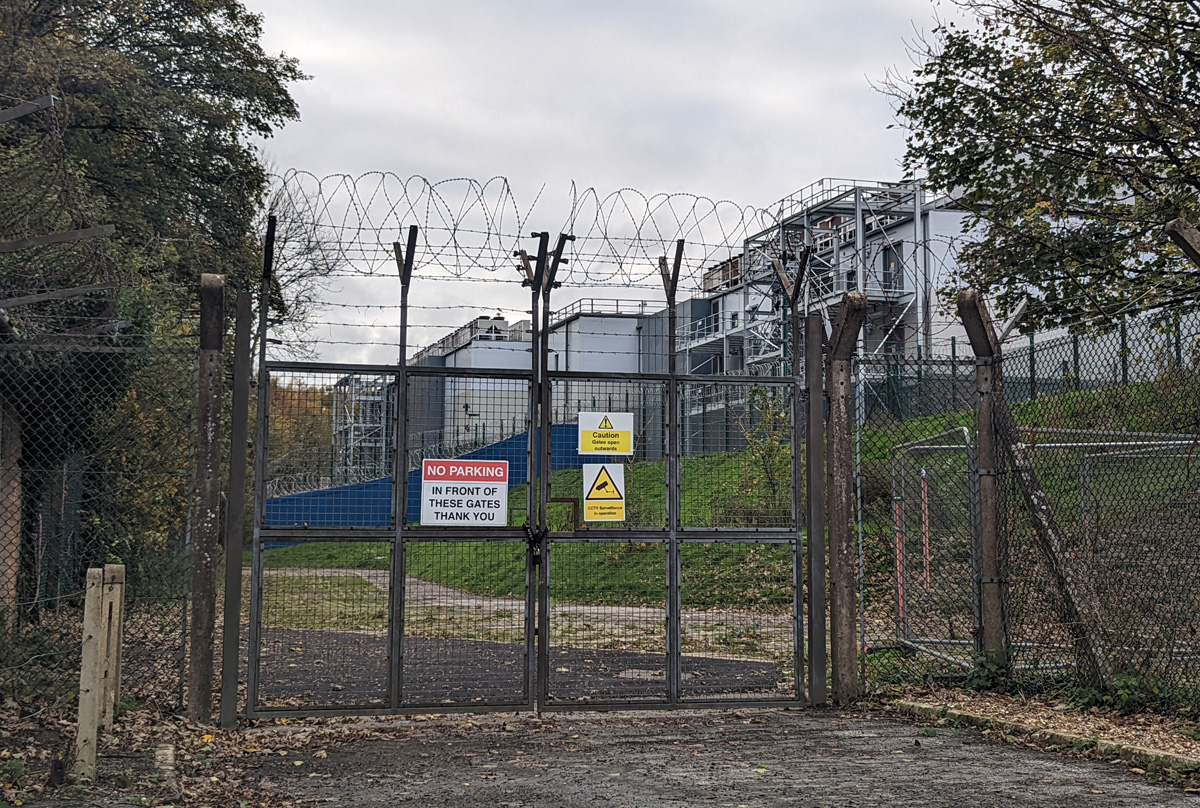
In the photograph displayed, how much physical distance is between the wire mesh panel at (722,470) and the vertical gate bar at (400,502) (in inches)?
84.3

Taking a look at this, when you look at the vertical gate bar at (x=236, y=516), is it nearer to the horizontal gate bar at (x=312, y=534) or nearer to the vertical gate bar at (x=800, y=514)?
the horizontal gate bar at (x=312, y=534)

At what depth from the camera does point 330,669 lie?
916cm

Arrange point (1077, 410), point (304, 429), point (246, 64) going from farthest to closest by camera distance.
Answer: point (246, 64)
point (1077, 410)
point (304, 429)

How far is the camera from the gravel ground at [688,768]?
5.46 metres

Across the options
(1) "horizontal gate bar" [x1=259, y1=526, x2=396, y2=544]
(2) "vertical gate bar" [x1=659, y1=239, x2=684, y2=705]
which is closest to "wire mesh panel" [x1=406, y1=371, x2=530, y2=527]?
(1) "horizontal gate bar" [x1=259, y1=526, x2=396, y2=544]

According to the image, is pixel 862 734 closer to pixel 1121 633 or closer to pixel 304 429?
pixel 1121 633

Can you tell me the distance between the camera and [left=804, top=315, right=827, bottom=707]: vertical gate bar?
321 inches

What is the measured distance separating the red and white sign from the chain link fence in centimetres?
167

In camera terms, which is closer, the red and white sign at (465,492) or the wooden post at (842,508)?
the red and white sign at (465,492)

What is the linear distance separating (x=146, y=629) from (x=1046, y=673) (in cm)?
679

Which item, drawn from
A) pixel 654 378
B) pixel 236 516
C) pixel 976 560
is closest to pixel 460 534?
pixel 236 516

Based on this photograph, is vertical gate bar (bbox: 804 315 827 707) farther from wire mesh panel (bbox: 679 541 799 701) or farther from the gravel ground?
the gravel ground

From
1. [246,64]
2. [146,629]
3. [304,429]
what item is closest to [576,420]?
[304,429]

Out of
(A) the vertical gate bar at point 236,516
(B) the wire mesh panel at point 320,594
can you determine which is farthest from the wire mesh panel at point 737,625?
(A) the vertical gate bar at point 236,516
